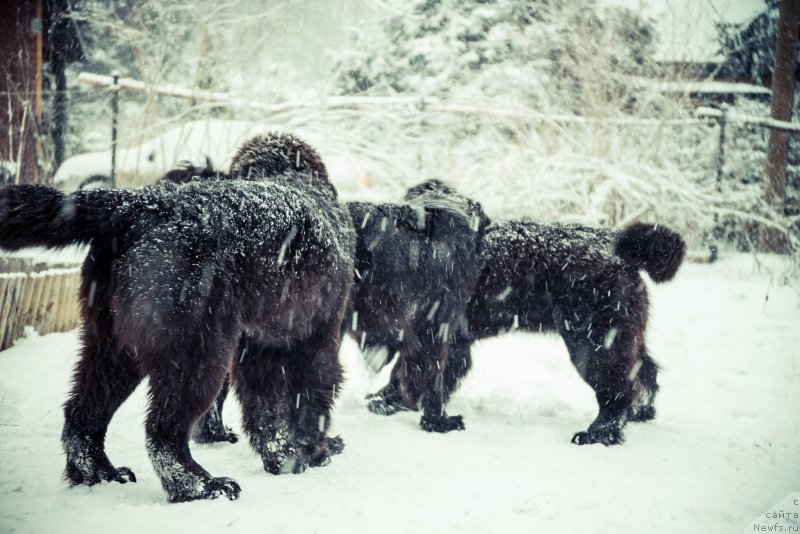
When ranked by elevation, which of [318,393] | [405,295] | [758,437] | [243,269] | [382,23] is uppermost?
[382,23]

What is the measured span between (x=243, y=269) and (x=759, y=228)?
991cm

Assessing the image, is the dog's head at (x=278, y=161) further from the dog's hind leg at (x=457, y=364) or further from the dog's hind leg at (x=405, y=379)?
the dog's hind leg at (x=457, y=364)

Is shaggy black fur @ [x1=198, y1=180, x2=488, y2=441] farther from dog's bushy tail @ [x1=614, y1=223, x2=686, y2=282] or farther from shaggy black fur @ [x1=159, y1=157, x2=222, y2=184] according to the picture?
dog's bushy tail @ [x1=614, y1=223, x2=686, y2=282]

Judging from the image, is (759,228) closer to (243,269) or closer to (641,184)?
(641,184)

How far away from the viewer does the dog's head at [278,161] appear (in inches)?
149

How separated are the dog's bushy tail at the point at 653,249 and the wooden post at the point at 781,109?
23.5ft

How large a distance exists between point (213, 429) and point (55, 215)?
195cm

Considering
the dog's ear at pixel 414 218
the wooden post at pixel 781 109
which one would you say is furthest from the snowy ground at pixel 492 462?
the wooden post at pixel 781 109

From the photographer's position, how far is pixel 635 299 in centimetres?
449

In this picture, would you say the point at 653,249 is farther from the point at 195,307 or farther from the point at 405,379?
the point at 195,307

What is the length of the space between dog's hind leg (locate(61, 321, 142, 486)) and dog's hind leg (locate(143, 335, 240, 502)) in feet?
1.11

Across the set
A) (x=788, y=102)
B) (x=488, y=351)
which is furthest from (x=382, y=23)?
(x=488, y=351)

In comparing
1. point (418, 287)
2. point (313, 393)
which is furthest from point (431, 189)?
point (313, 393)

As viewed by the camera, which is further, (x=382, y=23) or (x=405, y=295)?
(x=382, y=23)
